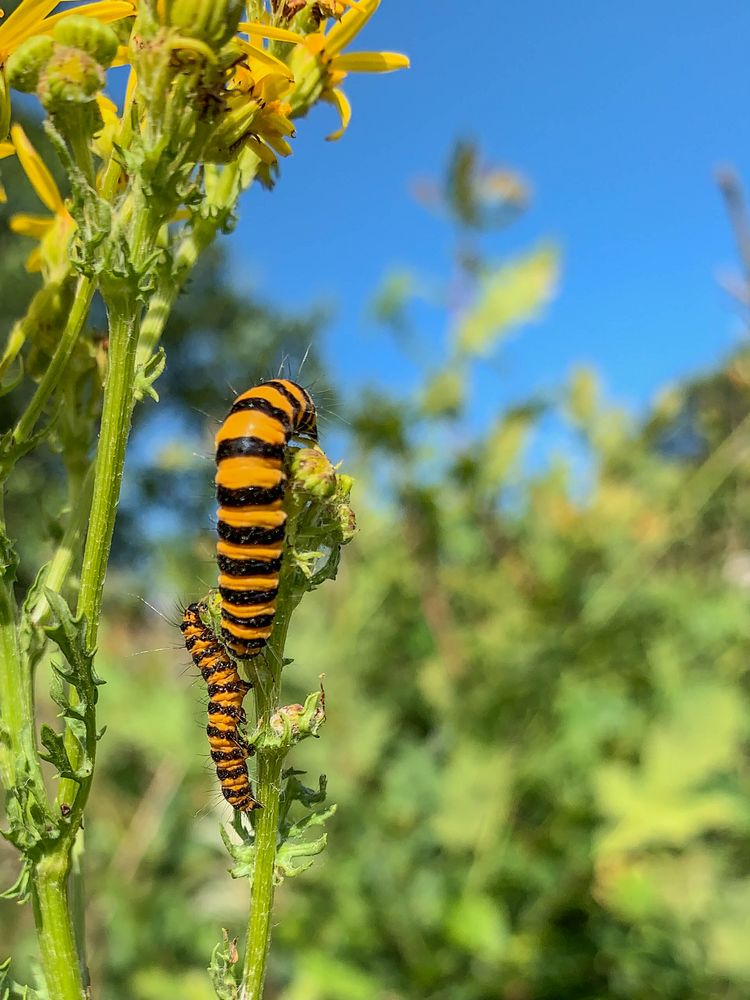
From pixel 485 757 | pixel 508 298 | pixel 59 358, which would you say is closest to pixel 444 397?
pixel 508 298

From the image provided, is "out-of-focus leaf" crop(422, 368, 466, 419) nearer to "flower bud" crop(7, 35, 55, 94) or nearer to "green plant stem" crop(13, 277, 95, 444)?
"green plant stem" crop(13, 277, 95, 444)

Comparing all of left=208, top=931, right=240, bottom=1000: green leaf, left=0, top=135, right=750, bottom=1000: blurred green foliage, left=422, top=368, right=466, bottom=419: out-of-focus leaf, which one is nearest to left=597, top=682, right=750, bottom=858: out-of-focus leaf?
left=0, top=135, right=750, bottom=1000: blurred green foliage

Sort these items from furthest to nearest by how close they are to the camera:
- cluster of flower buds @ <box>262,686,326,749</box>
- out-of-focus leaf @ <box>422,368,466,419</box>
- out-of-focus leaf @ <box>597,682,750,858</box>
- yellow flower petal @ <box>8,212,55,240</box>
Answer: out-of-focus leaf @ <box>422,368,466,419</box> → out-of-focus leaf @ <box>597,682,750,858</box> → yellow flower petal @ <box>8,212,55,240</box> → cluster of flower buds @ <box>262,686,326,749</box>

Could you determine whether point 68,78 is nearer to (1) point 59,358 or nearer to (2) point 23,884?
(1) point 59,358

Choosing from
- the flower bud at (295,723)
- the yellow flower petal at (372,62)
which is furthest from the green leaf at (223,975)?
the yellow flower petal at (372,62)

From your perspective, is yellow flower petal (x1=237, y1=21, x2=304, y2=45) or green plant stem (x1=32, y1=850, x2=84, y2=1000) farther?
yellow flower petal (x1=237, y1=21, x2=304, y2=45)

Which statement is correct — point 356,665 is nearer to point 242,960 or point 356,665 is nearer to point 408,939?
point 408,939
